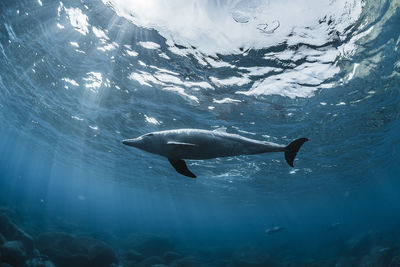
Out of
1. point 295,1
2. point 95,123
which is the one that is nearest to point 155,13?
point 295,1

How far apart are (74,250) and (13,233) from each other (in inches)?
156

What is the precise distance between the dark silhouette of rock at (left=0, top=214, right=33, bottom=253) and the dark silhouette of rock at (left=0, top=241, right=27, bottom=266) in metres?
2.97

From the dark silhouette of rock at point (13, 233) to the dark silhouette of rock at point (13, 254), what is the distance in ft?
9.74

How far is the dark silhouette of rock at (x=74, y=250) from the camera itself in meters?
14.5

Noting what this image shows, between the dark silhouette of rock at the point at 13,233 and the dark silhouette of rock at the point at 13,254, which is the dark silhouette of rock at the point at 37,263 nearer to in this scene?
the dark silhouette of rock at the point at 13,254

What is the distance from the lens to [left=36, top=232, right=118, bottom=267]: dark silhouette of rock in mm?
14500

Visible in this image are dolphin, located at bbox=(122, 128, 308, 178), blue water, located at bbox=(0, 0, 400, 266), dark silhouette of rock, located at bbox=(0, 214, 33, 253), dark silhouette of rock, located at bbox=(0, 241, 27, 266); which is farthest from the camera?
dark silhouette of rock, located at bbox=(0, 214, 33, 253)

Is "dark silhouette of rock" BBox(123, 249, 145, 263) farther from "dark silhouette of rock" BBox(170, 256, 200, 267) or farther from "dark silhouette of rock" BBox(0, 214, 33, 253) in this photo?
"dark silhouette of rock" BBox(0, 214, 33, 253)

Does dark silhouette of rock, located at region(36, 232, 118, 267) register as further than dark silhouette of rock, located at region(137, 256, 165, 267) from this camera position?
No

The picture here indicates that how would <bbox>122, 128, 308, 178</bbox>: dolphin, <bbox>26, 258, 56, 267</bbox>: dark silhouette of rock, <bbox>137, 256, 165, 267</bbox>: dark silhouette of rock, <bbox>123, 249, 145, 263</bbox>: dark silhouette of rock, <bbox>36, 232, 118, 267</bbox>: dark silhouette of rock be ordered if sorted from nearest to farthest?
<bbox>122, 128, 308, 178</bbox>: dolphin < <bbox>26, 258, 56, 267</bbox>: dark silhouette of rock < <bbox>36, 232, 118, 267</bbox>: dark silhouette of rock < <bbox>137, 256, 165, 267</bbox>: dark silhouette of rock < <bbox>123, 249, 145, 263</bbox>: dark silhouette of rock

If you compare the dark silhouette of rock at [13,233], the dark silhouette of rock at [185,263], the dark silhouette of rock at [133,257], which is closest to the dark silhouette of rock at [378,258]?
the dark silhouette of rock at [185,263]

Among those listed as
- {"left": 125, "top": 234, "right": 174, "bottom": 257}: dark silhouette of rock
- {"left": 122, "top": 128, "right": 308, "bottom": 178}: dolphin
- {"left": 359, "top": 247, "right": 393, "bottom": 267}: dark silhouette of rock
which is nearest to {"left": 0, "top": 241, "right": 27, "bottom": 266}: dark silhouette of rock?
{"left": 122, "top": 128, "right": 308, "bottom": 178}: dolphin

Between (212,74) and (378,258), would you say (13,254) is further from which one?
(378,258)

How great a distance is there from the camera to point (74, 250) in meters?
15.3
